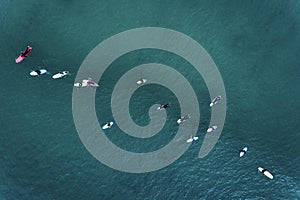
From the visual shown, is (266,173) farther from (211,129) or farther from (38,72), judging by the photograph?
(38,72)

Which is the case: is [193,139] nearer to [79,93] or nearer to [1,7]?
[79,93]

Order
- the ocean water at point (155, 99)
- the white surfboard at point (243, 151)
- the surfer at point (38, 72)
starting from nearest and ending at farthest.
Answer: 1. the ocean water at point (155, 99)
2. the white surfboard at point (243, 151)
3. the surfer at point (38, 72)

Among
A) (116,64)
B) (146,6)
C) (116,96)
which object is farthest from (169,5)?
(116,96)

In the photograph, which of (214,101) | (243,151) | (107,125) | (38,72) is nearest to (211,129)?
(214,101)

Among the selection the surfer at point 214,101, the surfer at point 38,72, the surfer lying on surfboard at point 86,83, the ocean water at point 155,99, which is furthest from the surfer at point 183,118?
the surfer at point 38,72

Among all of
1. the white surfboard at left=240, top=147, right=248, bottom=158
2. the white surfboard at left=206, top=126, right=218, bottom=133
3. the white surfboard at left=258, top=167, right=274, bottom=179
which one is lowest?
the white surfboard at left=258, top=167, right=274, bottom=179

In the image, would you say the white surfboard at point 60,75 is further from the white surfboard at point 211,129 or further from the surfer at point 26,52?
the white surfboard at point 211,129

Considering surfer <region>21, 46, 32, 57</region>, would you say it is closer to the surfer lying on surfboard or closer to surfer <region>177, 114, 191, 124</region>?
the surfer lying on surfboard

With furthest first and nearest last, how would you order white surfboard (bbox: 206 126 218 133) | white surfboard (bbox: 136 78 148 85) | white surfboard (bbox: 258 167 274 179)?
white surfboard (bbox: 136 78 148 85) → white surfboard (bbox: 206 126 218 133) → white surfboard (bbox: 258 167 274 179)

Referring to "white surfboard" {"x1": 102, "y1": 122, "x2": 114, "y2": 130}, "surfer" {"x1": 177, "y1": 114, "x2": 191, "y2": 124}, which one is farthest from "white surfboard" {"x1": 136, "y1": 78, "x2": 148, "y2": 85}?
"surfer" {"x1": 177, "y1": 114, "x2": 191, "y2": 124}
